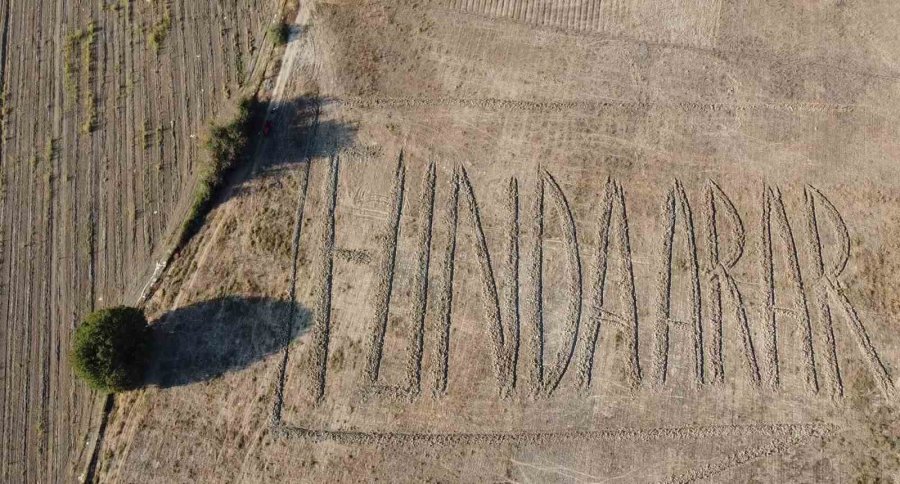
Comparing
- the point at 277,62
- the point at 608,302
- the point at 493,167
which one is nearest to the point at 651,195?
the point at 608,302

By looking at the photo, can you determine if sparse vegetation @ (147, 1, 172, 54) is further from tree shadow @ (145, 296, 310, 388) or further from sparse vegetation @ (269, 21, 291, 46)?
tree shadow @ (145, 296, 310, 388)

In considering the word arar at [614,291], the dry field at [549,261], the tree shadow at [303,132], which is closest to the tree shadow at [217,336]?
the dry field at [549,261]

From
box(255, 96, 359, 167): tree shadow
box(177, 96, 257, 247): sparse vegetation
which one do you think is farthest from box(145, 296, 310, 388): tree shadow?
box(255, 96, 359, 167): tree shadow

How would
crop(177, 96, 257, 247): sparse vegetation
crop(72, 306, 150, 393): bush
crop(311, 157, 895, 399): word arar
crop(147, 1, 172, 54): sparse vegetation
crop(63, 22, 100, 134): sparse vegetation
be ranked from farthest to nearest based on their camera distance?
1. crop(147, 1, 172, 54): sparse vegetation
2. crop(63, 22, 100, 134): sparse vegetation
3. crop(177, 96, 257, 247): sparse vegetation
4. crop(311, 157, 895, 399): word arar
5. crop(72, 306, 150, 393): bush

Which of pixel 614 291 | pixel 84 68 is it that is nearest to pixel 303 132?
pixel 84 68

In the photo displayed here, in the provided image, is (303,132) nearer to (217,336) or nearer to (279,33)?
(279,33)

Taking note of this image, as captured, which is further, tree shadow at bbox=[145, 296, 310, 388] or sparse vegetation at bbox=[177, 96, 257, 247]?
sparse vegetation at bbox=[177, 96, 257, 247]

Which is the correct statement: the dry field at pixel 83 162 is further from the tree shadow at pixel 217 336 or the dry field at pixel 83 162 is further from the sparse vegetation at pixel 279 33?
the tree shadow at pixel 217 336
